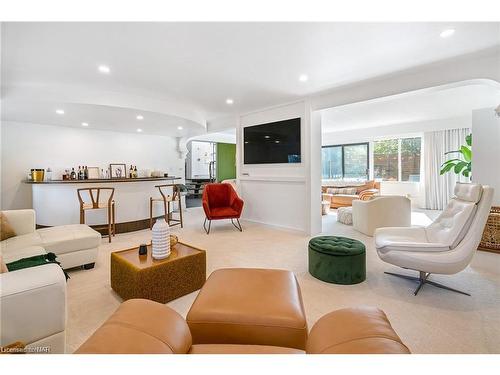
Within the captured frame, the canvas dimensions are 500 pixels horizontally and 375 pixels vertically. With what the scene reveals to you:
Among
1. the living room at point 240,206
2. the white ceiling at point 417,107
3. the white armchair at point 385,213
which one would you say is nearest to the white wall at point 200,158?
the living room at point 240,206

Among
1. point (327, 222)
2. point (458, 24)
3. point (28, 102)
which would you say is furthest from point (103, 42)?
point (327, 222)

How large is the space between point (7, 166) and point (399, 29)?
267 inches

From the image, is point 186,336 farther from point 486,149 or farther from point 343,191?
point 343,191

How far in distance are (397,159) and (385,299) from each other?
6.83 metres

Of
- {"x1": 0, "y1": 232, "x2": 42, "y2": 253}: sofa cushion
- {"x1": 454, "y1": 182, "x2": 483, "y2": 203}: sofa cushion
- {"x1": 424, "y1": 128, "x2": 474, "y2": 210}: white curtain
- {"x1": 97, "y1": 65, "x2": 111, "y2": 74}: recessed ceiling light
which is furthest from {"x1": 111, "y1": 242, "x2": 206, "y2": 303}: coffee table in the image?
{"x1": 424, "y1": 128, "x2": 474, "y2": 210}: white curtain

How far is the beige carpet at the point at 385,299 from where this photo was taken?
1.64m

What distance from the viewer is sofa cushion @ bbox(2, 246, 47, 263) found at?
2.04 metres

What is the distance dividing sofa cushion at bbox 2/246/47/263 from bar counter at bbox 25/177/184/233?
6.63 ft

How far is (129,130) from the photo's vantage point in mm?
5891

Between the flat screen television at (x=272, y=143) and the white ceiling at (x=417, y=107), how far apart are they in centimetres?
79

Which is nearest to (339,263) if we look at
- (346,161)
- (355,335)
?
(355,335)

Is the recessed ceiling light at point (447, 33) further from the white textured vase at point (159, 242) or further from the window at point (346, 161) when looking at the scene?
the window at point (346, 161)

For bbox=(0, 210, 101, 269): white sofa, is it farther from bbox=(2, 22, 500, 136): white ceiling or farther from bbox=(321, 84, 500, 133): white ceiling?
bbox=(321, 84, 500, 133): white ceiling
